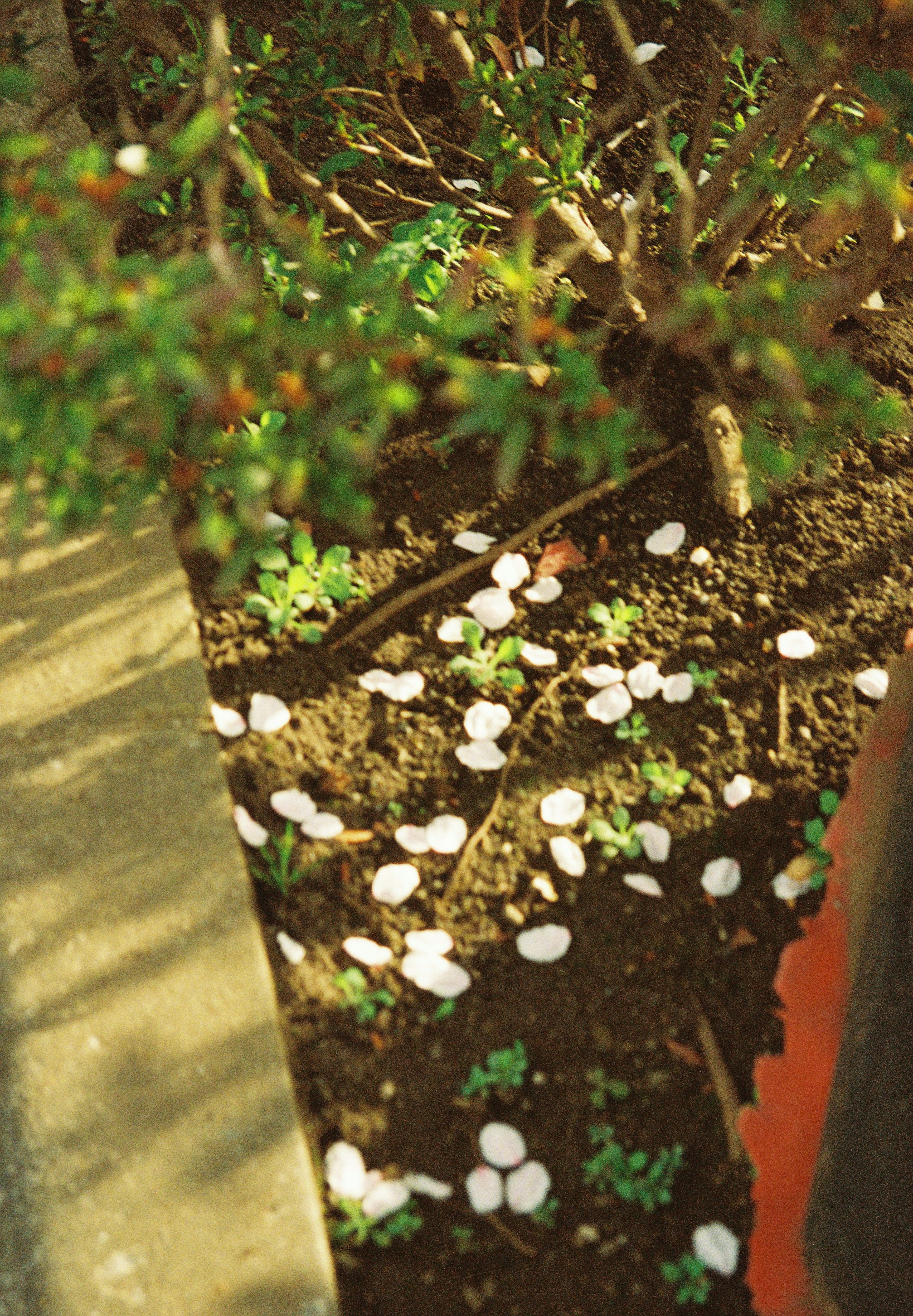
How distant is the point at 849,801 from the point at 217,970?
1067 millimetres

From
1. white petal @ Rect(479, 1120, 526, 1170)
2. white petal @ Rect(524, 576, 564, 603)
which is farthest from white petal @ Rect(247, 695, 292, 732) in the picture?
white petal @ Rect(479, 1120, 526, 1170)

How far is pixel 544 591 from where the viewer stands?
198 centimetres

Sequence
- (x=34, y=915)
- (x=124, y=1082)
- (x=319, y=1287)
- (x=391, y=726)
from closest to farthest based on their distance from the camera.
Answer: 1. (x=319, y=1287)
2. (x=124, y=1082)
3. (x=34, y=915)
4. (x=391, y=726)

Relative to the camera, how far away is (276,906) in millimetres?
1688

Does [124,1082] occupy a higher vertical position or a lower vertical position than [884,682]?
higher

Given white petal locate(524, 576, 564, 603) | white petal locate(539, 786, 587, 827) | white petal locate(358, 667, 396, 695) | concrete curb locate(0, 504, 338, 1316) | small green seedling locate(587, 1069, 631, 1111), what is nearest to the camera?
concrete curb locate(0, 504, 338, 1316)

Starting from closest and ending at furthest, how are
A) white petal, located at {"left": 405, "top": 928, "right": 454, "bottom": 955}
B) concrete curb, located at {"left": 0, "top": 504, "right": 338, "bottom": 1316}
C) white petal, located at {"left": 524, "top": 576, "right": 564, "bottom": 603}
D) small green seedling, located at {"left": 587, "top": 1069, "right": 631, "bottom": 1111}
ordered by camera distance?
concrete curb, located at {"left": 0, "top": 504, "right": 338, "bottom": 1316} < small green seedling, located at {"left": 587, "top": 1069, "right": 631, "bottom": 1111} < white petal, located at {"left": 405, "top": 928, "right": 454, "bottom": 955} < white petal, located at {"left": 524, "top": 576, "right": 564, "bottom": 603}

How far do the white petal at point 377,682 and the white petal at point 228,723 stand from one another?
0.74ft

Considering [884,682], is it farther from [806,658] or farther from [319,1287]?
[319,1287]

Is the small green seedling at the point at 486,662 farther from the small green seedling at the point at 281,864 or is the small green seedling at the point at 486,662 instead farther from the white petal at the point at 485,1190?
the white petal at the point at 485,1190

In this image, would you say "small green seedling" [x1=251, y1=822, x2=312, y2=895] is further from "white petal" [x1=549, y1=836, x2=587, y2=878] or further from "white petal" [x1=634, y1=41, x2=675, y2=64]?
"white petal" [x1=634, y1=41, x2=675, y2=64]

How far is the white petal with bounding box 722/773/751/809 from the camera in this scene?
177 centimetres

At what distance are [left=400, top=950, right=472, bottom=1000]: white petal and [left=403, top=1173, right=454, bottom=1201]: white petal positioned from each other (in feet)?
0.84

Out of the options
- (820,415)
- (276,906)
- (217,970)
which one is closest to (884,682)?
(820,415)
